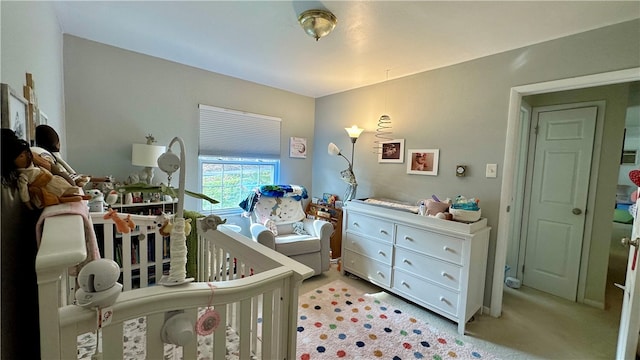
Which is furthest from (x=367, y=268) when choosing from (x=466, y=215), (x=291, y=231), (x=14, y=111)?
(x=14, y=111)

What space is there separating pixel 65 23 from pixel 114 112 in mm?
738

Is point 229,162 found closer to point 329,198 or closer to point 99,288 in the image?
point 329,198

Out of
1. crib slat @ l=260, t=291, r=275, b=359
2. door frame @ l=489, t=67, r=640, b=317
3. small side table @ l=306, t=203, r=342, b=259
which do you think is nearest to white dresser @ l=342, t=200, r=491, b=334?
door frame @ l=489, t=67, r=640, b=317

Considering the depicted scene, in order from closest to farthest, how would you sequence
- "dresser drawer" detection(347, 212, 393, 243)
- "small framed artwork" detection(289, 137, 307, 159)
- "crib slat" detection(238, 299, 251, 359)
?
"crib slat" detection(238, 299, 251, 359) < "dresser drawer" detection(347, 212, 393, 243) < "small framed artwork" detection(289, 137, 307, 159)

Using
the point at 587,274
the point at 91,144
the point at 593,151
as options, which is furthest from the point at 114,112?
the point at 587,274

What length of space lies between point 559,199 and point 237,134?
11.9ft

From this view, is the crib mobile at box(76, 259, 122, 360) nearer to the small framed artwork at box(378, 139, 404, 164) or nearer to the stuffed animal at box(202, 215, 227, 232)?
the stuffed animal at box(202, 215, 227, 232)

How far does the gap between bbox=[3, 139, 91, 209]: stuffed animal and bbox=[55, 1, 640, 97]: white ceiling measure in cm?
150

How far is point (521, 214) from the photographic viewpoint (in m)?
2.87

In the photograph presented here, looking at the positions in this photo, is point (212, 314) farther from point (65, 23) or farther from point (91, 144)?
point (65, 23)

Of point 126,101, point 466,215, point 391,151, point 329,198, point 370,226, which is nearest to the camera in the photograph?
point 466,215

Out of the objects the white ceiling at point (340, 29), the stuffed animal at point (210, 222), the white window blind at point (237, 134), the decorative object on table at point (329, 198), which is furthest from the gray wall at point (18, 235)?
the decorative object on table at point (329, 198)

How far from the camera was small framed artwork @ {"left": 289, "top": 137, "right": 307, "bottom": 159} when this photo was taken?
3797 millimetres

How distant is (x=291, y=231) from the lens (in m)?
3.14
